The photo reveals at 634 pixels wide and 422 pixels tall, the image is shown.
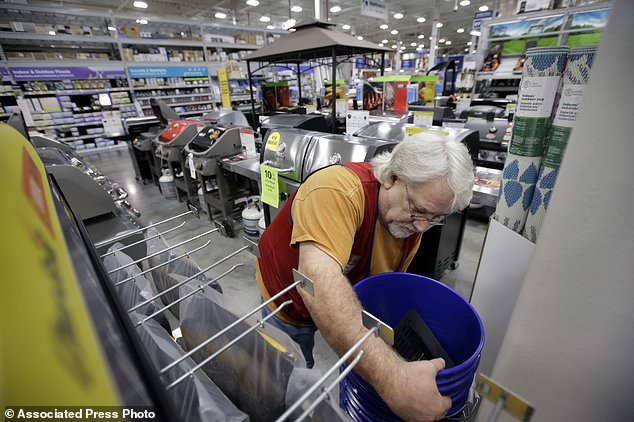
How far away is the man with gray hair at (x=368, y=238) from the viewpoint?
638 mm

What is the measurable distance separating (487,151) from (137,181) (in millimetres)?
5979

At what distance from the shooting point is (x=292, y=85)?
981 centimetres

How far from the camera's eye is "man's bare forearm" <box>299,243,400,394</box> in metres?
0.64

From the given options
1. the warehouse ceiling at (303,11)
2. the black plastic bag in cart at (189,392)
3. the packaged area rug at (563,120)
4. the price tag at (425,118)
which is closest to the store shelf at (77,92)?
the warehouse ceiling at (303,11)

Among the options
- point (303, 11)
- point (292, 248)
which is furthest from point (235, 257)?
point (303, 11)

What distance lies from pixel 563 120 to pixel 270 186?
1.81m

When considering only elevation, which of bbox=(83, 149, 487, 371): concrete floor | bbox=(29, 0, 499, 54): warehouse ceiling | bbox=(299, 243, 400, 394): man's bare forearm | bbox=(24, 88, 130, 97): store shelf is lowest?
bbox=(83, 149, 487, 371): concrete floor

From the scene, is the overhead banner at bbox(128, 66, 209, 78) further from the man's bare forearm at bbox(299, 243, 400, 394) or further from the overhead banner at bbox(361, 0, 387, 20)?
the man's bare forearm at bbox(299, 243, 400, 394)

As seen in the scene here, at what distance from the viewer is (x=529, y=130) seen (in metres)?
0.92

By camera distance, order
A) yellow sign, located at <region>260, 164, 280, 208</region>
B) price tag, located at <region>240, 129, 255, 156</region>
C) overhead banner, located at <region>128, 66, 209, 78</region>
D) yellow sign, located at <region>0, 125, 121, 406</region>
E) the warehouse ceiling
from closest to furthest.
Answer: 1. yellow sign, located at <region>0, 125, 121, 406</region>
2. yellow sign, located at <region>260, 164, 280, 208</region>
3. price tag, located at <region>240, 129, 255, 156</region>
4. overhead banner, located at <region>128, 66, 209, 78</region>
5. the warehouse ceiling

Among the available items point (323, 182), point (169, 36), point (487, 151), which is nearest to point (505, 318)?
point (323, 182)

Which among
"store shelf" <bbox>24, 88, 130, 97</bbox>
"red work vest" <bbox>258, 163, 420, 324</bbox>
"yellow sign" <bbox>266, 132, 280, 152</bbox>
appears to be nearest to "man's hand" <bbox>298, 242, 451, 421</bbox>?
"red work vest" <bbox>258, 163, 420, 324</bbox>

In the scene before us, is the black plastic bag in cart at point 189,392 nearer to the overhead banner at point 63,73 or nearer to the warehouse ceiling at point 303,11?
the overhead banner at point 63,73

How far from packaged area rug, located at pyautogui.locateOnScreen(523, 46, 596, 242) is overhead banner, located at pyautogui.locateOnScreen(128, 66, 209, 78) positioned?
9384mm
